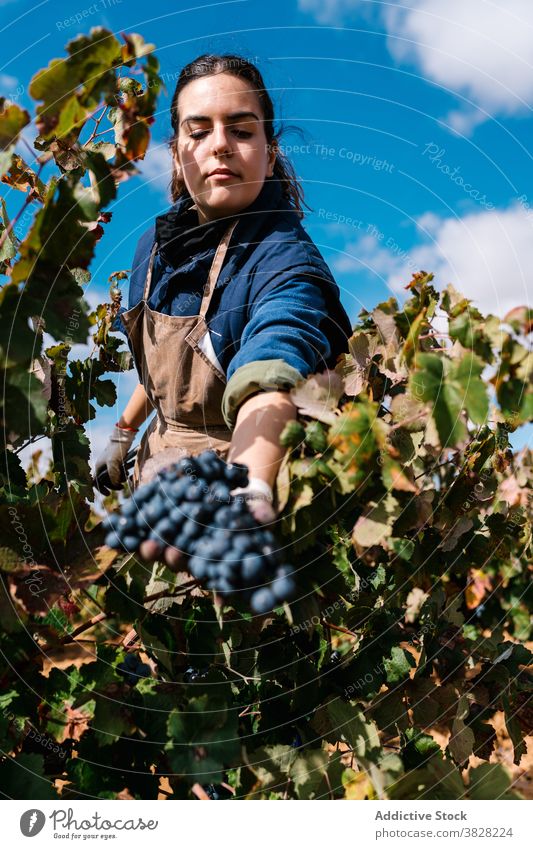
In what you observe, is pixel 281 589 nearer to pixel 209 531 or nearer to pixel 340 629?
pixel 209 531

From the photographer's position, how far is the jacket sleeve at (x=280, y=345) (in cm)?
142

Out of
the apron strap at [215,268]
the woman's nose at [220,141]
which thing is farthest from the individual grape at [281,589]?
the woman's nose at [220,141]

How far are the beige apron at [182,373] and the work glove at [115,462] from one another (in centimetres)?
24

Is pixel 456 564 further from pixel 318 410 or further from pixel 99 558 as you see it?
pixel 99 558

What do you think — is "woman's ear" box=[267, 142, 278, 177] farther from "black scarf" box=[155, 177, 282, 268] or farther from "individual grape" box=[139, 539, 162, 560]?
"individual grape" box=[139, 539, 162, 560]

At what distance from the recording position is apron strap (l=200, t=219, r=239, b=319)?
229 cm

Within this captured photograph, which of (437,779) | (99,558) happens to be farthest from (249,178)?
(437,779)

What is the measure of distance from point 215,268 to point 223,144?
1.29 ft

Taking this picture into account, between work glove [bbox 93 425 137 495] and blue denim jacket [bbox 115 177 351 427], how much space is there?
0.69m

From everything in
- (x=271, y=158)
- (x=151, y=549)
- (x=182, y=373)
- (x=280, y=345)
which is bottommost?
(x=151, y=549)

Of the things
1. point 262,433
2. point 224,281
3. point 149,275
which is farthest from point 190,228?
point 262,433

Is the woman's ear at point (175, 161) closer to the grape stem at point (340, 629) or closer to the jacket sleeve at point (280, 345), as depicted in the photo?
the jacket sleeve at point (280, 345)

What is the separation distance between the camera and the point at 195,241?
2.40 metres

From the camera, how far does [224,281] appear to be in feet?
7.38
